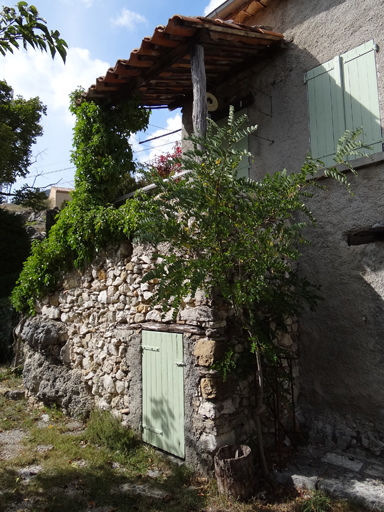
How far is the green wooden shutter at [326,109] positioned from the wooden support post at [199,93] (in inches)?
61.1

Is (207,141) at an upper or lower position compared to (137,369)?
upper

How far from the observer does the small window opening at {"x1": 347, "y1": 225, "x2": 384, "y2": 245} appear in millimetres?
4481

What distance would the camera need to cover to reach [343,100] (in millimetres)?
5051

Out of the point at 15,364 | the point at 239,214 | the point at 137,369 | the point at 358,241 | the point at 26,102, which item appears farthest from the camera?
the point at 26,102

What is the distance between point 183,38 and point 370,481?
577 centimetres

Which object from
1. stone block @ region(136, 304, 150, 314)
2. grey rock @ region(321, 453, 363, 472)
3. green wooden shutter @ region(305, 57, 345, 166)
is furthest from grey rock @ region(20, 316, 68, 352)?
green wooden shutter @ region(305, 57, 345, 166)

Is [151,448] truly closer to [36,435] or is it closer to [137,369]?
[137,369]

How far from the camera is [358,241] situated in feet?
15.4

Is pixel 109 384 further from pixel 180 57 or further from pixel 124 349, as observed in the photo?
pixel 180 57

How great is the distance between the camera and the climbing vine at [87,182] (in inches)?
246

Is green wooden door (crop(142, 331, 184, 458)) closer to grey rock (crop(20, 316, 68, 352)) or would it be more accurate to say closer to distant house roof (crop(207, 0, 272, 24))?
grey rock (crop(20, 316, 68, 352))

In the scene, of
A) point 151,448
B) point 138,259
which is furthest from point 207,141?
point 151,448

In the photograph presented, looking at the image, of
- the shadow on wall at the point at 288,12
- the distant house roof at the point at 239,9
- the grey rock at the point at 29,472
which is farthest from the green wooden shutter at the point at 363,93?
the grey rock at the point at 29,472

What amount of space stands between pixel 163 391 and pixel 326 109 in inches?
171
